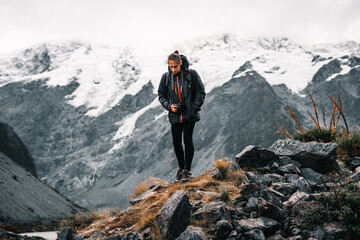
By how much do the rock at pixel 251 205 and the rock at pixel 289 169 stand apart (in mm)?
1727

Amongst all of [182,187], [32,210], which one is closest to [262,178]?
[182,187]

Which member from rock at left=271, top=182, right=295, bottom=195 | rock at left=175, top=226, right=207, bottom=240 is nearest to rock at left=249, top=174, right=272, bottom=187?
rock at left=271, top=182, right=295, bottom=195

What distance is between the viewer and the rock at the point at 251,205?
4477 millimetres

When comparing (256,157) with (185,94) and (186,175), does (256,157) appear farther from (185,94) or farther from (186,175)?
(185,94)

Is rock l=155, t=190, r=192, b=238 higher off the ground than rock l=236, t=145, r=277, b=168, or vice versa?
rock l=155, t=190, r=192, b=238

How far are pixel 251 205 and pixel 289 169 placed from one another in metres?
1.95

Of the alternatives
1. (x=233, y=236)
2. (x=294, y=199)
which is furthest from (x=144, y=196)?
(x=294, y=199)

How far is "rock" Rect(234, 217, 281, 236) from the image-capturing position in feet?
13.0

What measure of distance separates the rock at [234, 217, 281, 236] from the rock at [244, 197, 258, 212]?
30 centimetres

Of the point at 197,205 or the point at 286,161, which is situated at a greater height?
the point at 197,205

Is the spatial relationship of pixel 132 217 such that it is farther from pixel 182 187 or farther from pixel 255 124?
pixel 255 124

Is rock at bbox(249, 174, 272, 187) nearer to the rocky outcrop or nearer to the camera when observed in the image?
the camera

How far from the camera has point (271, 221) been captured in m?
4.09

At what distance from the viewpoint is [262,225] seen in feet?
13.1
